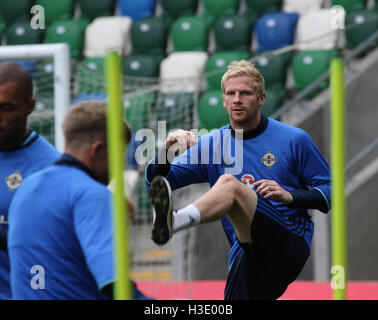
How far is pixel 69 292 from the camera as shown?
2.17 metres

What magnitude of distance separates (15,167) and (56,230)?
847mm

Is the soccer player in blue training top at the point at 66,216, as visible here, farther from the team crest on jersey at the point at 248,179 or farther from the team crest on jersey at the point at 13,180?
the team crest on jersey at the point at 248,179

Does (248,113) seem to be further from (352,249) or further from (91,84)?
(352,249)

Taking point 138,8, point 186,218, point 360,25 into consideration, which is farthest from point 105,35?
point 186,218

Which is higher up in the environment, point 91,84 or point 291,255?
point 91,84

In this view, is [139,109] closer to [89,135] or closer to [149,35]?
[149,35]

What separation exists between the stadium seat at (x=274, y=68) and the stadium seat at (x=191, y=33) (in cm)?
85

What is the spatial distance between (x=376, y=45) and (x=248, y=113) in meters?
4.18

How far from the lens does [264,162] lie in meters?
3.40

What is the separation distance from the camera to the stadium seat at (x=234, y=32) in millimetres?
7602

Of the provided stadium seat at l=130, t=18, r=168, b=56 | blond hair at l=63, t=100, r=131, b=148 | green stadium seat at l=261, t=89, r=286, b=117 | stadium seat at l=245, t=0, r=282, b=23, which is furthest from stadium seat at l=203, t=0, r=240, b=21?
blond hair at l=63, t=100, r=131, b=148

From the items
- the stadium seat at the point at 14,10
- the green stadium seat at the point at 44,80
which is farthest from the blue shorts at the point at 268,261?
the stadium seat at the point at 14,10
